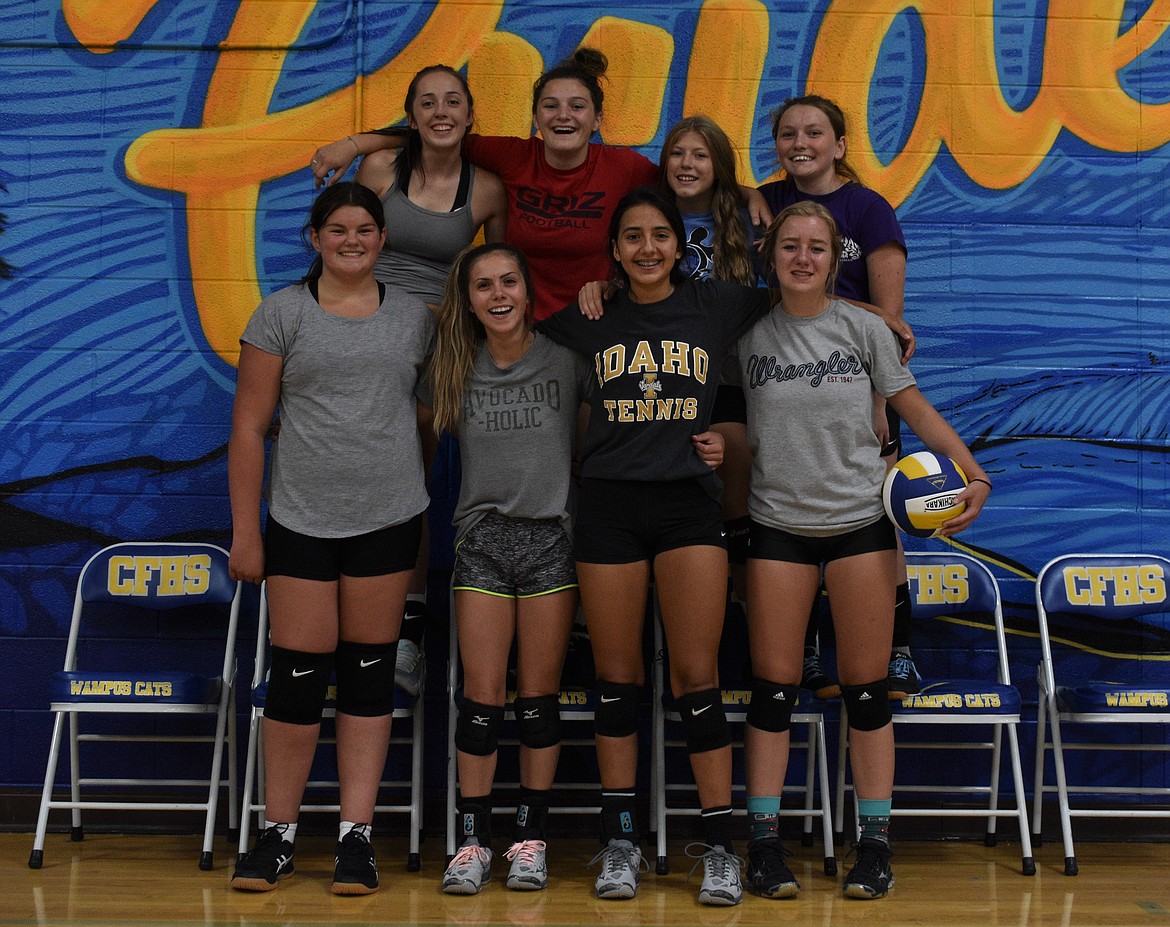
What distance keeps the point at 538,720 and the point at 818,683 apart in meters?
0.82

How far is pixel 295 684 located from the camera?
2.87 m

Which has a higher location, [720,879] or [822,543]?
[822,543]

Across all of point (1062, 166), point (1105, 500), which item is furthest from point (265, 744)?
point (1062, 166)

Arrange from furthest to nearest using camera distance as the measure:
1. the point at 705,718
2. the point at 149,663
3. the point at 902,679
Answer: the point at 149,663
the point at 902,679
the point at 705,718

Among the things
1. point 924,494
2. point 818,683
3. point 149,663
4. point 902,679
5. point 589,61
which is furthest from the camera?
point 149,663

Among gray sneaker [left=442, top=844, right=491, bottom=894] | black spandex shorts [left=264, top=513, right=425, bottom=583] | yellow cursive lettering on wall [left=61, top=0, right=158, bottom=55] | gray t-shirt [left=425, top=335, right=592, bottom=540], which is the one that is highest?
yellow cursive lettering on wall [left=61, top=0, right=158, bottom=55]

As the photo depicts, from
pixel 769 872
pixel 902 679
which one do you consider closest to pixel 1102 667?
pixel 902 679

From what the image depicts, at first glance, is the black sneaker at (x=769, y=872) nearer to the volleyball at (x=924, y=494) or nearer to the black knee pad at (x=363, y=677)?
the volleyball at (x=924, y=494)

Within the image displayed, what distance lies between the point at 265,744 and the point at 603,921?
3.27 ft

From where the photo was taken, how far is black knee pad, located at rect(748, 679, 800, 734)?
2900 mm

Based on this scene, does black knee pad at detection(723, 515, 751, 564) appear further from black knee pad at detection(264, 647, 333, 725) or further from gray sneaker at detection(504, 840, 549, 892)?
black knee pad at detection(264, 647, 333, 725)

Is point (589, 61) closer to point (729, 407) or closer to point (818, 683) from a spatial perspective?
point (729, 407)

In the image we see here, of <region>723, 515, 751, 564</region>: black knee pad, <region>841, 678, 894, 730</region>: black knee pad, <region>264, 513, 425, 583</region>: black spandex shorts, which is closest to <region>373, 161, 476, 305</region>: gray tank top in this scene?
<region>264, 513, 425, 583</region>: black spandex shorts

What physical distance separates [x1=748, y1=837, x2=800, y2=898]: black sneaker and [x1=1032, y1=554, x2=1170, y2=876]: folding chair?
0.87 metres
